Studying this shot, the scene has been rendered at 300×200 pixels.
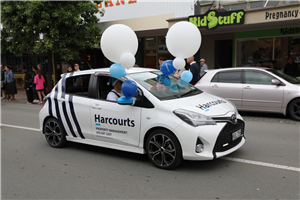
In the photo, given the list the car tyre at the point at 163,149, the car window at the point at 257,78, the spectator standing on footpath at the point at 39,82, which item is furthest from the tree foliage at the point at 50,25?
the car tyre at the point at 163,149

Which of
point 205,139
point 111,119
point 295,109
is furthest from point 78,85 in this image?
point 295,109

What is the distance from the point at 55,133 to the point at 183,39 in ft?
10.9

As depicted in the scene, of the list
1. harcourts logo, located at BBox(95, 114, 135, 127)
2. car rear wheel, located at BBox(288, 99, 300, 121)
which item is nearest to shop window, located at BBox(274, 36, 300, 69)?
car rear wheel, located at BBox(288, 99, 300, 121)

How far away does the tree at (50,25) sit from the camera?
1317 cm

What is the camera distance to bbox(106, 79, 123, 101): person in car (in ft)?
17.0

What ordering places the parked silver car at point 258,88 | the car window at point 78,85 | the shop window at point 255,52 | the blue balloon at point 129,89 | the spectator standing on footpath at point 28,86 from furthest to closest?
the shop window at point 255,52, the spectator standing on footpath at point 28,86, the parked silver car at point 258,88, the car window at point 78,85, the blue balloon at point 129,89

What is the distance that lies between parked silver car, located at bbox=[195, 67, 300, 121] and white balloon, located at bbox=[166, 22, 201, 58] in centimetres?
403

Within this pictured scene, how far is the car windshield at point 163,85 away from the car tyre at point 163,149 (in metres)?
0.64

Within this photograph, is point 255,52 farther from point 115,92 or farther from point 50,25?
point 115,92

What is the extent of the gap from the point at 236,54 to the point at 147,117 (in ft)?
38.7

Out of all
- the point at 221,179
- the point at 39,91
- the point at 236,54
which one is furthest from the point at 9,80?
the point at 221,179

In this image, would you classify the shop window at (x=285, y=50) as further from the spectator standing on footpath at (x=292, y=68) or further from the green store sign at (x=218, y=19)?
the green store sign at (x=218, y=19)

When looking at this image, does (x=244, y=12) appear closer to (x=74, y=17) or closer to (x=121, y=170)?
(x=74, y=17)

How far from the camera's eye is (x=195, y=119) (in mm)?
4289
